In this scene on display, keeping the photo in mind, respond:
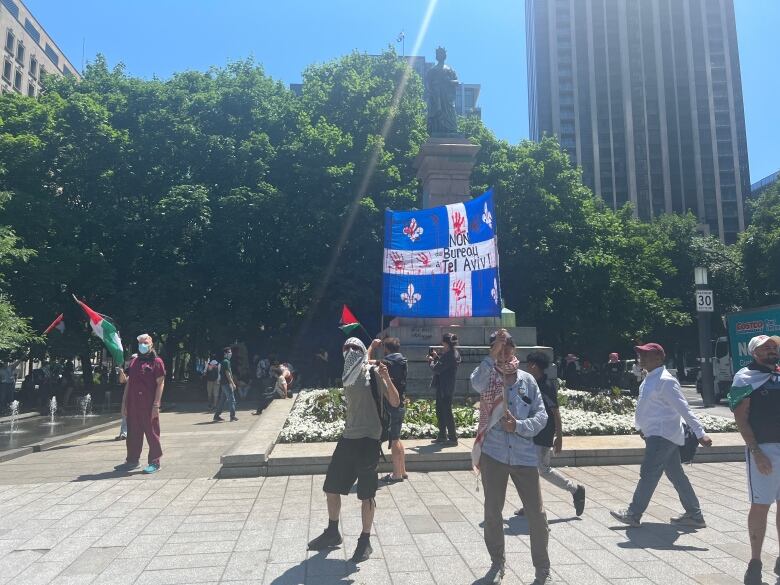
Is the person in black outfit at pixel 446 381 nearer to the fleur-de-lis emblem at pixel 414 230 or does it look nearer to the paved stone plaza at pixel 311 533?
the paved stone plaza at pixel 311 533

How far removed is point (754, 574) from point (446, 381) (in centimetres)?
535

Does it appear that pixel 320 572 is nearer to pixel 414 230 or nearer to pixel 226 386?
pixel 414 230

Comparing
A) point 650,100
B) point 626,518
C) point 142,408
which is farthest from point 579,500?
point 650,100

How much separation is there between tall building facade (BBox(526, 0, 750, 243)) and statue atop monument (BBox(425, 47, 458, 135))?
8144cm

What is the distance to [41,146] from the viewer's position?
25.9 m

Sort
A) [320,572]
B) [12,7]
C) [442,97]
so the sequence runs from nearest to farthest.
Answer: [320,572] → [442,97] → [12,7]

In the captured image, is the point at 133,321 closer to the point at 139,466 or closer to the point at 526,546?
the point at 139,466

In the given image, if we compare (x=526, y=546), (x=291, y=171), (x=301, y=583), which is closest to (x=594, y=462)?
(x=526, y=546)

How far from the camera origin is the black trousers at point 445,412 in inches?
371

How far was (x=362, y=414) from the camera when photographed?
17.4 feet

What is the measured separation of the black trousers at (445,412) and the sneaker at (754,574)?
525 centimetres

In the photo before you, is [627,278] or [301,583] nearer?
[301,583]

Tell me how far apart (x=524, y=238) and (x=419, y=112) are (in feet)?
25.7

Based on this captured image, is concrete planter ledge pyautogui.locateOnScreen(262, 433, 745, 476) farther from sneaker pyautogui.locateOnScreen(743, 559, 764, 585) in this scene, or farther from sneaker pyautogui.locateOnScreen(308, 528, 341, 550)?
sneaker pyautogui.locateOnScreen(743, 559, 764, 585)
